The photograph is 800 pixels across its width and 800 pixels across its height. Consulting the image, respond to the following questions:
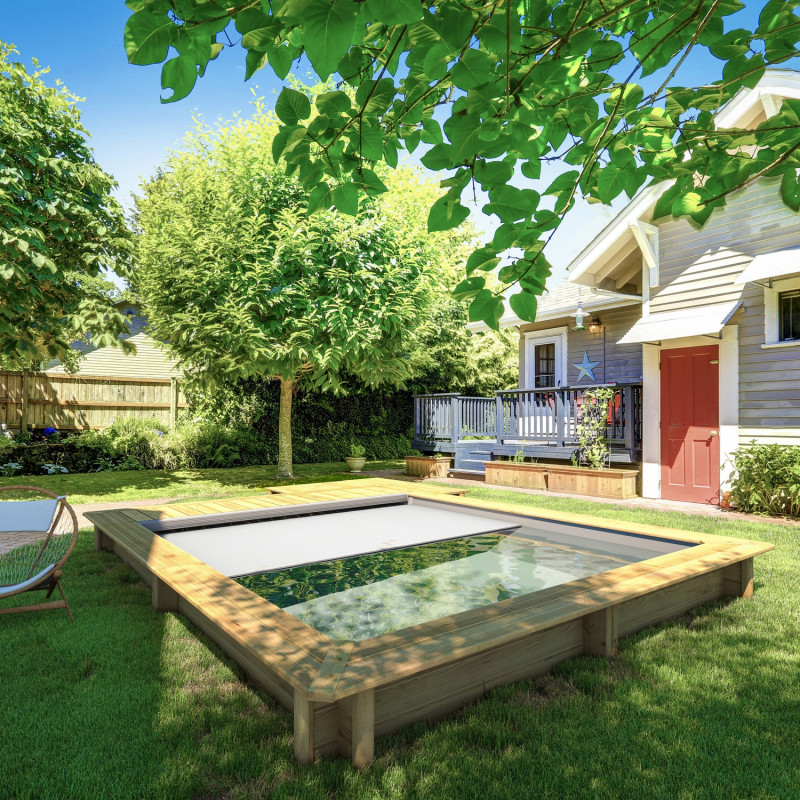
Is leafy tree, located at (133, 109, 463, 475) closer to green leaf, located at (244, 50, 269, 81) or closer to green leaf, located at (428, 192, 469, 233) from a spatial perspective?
green leaf, located at (428, 192, 469, 233)

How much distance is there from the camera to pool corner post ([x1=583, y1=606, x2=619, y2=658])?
3.20m

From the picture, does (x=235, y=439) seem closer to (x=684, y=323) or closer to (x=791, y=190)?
(x=684, y=323)

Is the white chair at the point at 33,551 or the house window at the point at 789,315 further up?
the house window at the point at 789,315

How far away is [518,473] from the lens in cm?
1216

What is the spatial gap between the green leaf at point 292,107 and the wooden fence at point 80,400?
1555cm

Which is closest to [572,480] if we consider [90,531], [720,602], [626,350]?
[626,350]

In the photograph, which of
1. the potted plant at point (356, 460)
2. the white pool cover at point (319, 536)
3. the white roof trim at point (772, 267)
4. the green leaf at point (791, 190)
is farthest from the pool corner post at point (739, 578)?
the potted plant at point (356, 460)

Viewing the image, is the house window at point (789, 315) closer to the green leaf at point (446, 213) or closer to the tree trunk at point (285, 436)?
the green leaf at point (446, 213)

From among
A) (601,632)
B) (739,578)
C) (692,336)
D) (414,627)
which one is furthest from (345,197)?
(692,336)

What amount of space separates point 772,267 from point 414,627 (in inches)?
322

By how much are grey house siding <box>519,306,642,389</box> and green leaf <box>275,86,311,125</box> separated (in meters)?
10.7

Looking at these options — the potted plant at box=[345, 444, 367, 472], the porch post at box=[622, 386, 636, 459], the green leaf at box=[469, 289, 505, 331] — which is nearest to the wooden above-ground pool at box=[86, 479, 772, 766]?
the green leaf at box=[469, 289, 505, 331]

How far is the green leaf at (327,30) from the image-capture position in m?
1.13

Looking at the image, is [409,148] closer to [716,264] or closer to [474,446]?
[716,264]
